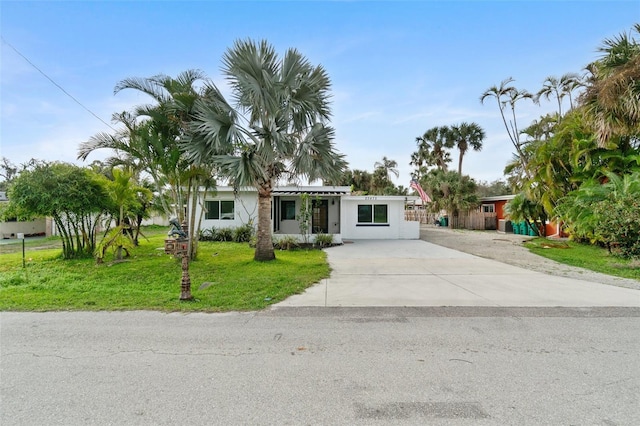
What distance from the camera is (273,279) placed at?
726cm

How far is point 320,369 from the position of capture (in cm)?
307

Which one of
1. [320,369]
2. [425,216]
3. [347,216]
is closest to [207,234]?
[347,216]

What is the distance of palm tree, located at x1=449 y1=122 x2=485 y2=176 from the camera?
31516 mm

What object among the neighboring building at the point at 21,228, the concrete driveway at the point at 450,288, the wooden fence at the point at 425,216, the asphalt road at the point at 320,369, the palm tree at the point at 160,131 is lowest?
the concrete driveway at the point at 450,288

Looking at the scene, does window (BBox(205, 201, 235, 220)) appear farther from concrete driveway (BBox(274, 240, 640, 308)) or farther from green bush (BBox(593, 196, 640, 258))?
green bush (BBox(593, 196, 640, 258))

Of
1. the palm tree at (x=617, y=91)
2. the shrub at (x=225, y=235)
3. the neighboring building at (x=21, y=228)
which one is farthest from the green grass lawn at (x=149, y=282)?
the palm tree at (x=617, y=91)

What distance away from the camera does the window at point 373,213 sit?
17516 mm

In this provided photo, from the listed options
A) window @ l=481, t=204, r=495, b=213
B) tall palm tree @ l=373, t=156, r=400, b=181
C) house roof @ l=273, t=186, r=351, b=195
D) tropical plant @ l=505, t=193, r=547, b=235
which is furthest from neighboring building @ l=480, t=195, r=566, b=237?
tall palm tree @ l=373, t=156, r=400, b=181

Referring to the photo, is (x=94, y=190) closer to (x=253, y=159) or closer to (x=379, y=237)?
(x=253, y=159)

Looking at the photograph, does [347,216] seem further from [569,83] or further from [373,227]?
[569,83]

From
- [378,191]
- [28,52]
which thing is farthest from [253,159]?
[378,191]

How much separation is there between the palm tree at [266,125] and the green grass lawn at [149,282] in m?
1.80

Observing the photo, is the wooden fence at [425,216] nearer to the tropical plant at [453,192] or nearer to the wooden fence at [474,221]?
the wooden fence at [474,221]

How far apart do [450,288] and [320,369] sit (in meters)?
4.56
